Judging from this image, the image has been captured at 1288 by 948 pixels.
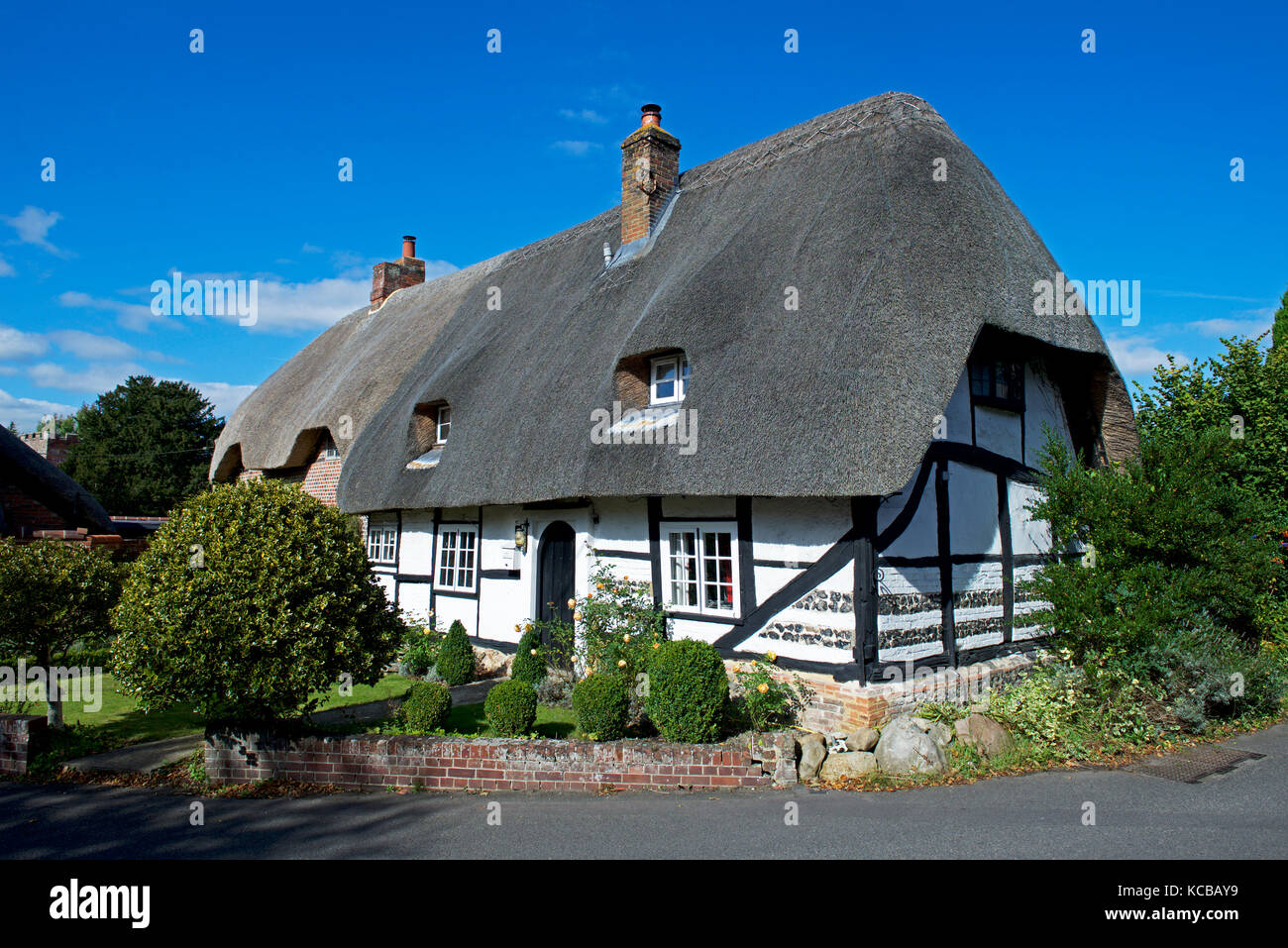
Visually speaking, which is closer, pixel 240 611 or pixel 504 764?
pixel 240 611

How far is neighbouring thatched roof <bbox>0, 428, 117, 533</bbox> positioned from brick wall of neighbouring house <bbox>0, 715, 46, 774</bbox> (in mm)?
8205

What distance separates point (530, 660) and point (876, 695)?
→ 4.71m

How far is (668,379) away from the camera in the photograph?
9.89m

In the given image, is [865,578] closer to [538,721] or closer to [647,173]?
[538,721]

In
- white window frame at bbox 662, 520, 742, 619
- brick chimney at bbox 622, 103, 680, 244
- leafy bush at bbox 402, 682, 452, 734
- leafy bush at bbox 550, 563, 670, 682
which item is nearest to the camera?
leafy bush at bbox 402, 682, 452, 734

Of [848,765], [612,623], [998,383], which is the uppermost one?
[998,383]

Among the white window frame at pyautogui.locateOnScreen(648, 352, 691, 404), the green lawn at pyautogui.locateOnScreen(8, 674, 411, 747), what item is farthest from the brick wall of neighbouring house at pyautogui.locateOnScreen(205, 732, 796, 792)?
the white window frame at pyautogui.locateOnScreen(648, 352, 691, 404)

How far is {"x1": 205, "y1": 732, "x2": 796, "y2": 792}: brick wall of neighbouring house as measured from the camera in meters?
6.59

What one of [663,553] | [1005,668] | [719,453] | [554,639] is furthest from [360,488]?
[1005,668]

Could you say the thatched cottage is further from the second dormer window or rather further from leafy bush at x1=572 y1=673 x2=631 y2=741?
leafy bush at x1=572 y1=673 x2=631 y2=741

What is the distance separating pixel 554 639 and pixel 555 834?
5.37 meters

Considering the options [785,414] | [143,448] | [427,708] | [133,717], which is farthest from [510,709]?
[143,448]

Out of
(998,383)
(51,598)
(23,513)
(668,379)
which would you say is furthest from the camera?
(23,513)

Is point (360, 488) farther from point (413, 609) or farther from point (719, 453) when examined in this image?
point (719, 453)
